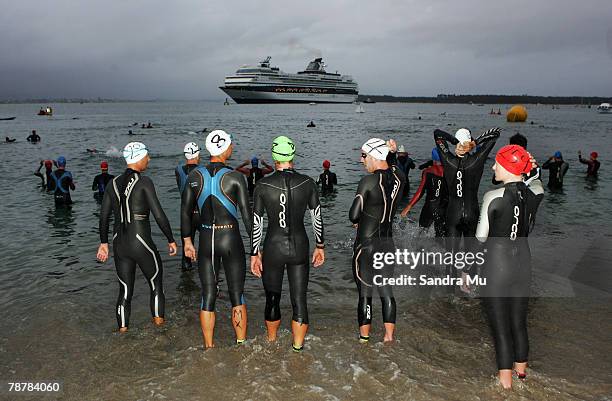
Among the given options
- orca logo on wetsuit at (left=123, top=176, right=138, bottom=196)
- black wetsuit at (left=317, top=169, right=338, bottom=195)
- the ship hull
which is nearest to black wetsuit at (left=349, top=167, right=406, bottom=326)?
orca logo on wetsuit at (left=123, top=176, right=138, bottom=196)

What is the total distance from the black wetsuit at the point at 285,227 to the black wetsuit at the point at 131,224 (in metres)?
1.36

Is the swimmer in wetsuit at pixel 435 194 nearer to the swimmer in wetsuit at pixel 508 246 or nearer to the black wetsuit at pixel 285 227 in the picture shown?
the black wetsuit at pixel 285 227

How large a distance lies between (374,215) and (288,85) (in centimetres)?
14918

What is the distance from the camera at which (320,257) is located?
16.4 feet

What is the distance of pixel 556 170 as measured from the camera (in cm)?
1617

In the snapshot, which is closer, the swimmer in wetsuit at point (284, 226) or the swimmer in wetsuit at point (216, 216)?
the swimmer in wetsuit at point (284, 226)

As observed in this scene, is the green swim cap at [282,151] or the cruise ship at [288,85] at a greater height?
the cruise ship at [288,85]

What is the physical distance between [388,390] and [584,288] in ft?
15.7

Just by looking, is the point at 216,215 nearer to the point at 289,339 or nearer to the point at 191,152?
the point at 289,339

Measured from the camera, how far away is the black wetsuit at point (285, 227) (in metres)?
4.72

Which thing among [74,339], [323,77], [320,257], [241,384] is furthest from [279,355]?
[323,77]

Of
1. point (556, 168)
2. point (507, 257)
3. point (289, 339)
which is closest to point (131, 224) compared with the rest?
point (289, 339)

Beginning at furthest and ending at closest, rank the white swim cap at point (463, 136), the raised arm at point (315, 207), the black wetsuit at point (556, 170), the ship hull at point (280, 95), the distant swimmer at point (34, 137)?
1. the ship hull at point (280, 95)
2. the distant swimmer at point (34, 137)
3. the black wetsuit at point (556, 170)
4. the white swim cap at point (463, 136)
5. the raised arm at point (315, 207)

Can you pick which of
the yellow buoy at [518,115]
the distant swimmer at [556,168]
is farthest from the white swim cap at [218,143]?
the yellow buoy at [518,115]
